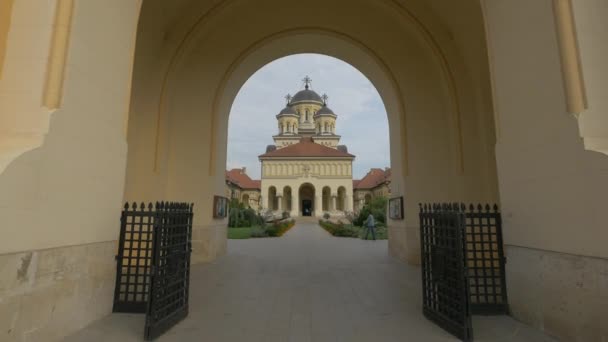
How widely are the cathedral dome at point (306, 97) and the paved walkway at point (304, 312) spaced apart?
4880 centimetres

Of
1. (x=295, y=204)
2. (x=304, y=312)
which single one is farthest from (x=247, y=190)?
(x=304, y=312)

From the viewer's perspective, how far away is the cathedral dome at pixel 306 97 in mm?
53594

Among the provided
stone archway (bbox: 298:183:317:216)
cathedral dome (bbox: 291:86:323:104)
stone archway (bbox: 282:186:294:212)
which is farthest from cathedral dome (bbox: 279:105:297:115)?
stone archway (bbox: 282:186:294:212)

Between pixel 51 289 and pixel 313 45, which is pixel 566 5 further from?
pixel 313 45

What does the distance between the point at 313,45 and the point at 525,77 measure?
6.89m

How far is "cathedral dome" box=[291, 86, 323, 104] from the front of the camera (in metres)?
53.6

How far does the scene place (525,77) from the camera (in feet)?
11.8

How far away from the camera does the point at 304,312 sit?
411cm

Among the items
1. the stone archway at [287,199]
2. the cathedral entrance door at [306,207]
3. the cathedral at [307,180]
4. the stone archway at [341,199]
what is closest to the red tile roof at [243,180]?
the stone archway at [287,199]

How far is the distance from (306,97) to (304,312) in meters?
51.5

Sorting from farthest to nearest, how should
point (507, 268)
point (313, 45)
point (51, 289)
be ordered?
point (313, 45), point (507, 268), point (51, 289)

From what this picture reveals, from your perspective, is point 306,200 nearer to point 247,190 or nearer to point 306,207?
point 306,207

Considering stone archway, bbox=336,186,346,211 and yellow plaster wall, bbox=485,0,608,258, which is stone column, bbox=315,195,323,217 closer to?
stone archway, bbox=336,186,346,211

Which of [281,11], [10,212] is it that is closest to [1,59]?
[10,212]
